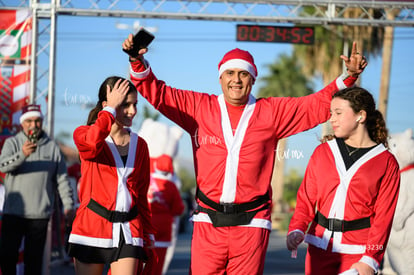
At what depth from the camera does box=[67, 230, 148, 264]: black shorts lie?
533cm

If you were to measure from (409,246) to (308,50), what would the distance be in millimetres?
24571

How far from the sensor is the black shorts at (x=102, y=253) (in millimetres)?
5332

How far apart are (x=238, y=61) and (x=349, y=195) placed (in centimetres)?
125

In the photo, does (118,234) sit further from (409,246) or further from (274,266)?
(274,266)

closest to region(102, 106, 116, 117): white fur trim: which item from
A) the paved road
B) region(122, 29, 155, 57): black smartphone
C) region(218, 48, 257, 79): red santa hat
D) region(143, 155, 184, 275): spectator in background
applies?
region(122, 29, 155, 57): black smartphone

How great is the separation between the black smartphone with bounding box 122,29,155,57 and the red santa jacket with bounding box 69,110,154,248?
466mm

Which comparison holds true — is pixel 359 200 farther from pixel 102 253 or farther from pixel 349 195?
pixel 102 253

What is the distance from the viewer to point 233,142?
203 inches

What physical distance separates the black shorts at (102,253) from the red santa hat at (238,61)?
1438mm

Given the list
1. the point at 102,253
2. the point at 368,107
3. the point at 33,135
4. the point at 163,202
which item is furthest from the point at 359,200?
the point at 163,202

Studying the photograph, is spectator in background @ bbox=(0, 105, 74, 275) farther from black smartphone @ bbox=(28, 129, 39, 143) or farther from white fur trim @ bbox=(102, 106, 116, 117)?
white fur trim @ bbox=(102, 106, 116, 117)

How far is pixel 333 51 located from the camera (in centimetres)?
3052

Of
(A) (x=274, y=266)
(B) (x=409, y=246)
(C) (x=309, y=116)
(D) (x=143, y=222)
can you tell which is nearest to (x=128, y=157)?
(D) (x=143, y=222)

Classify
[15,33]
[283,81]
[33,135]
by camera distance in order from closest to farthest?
1. [33,135]
2. [15,33]
3. [283,81]
